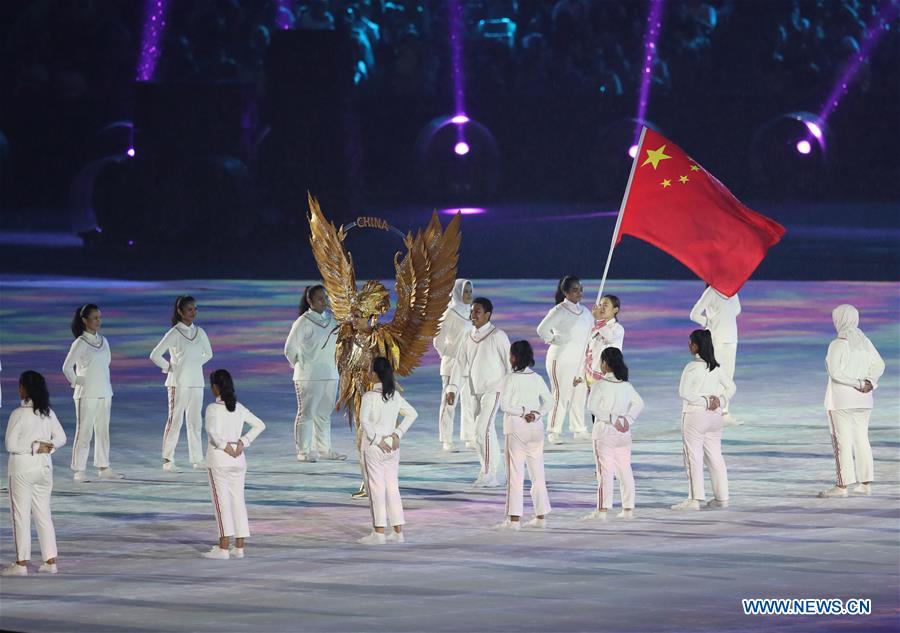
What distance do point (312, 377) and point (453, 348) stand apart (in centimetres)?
128

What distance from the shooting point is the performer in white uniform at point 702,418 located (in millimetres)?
11625

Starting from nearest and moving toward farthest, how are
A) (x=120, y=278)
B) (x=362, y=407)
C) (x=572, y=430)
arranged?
(x=362, y=407) → (x=572, y=430) → (x=120, y=278)

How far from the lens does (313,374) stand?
544 inches

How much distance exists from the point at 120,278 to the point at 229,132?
346 cm

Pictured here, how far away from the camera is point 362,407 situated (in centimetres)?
1074

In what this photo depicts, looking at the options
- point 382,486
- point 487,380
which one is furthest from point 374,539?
point 487,380

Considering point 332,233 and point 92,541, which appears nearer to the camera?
point 92,541

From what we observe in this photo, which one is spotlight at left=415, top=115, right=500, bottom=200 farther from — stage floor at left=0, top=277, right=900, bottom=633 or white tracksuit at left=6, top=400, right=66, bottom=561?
white tracksuit at left=6, top=400, right=66, bottom=561

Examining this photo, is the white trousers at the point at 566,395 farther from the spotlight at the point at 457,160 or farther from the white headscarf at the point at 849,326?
the spotlight at the point at 457,160

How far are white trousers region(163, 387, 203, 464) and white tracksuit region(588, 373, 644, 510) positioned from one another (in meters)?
3.80

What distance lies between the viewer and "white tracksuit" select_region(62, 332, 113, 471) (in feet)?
42.6

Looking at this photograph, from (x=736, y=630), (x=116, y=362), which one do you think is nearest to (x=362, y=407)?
(x=736, y=630)

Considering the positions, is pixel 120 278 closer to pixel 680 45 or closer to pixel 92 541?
pixel 680 45

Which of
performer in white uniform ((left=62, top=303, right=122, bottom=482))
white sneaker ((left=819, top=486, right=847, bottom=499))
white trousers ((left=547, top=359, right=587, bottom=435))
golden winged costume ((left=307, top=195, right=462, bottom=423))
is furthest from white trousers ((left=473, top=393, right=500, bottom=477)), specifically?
performer in white uniform ((left=62, top=303, right=122, bottom=482))
